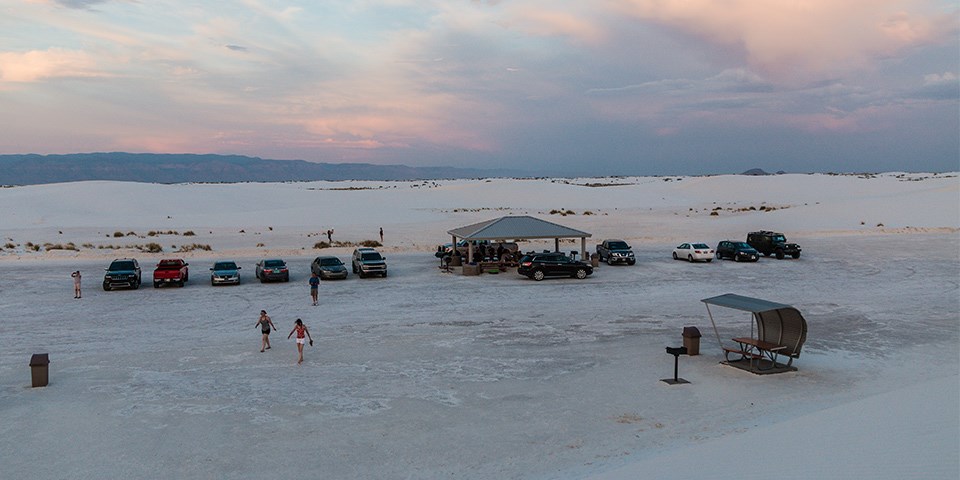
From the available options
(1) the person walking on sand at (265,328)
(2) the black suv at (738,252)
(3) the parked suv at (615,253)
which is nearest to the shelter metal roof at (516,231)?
(3) the parked suv at (615,253)

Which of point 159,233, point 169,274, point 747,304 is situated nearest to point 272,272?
point 169,274

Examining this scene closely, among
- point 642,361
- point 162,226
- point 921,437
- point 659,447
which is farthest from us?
point 162,226

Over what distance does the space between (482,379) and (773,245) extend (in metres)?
31.9

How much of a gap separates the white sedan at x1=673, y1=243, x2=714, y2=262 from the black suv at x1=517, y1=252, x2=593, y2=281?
353 inches

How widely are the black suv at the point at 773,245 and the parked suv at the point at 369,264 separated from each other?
927 inches

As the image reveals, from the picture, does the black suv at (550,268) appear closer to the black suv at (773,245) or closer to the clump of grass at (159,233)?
the black suv at (773,245)

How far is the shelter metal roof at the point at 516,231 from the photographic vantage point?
36.8 m

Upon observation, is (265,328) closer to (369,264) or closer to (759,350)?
(759,350)

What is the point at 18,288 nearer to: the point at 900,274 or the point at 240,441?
the point at 240,441

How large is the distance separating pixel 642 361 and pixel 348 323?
10014 millimetres

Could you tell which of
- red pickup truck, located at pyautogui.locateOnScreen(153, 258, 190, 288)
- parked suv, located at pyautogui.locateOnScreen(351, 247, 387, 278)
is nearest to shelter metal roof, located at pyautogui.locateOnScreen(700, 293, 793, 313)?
parked suv, located at pyautogui.locateOnScreen(351, 247, 387, 278)

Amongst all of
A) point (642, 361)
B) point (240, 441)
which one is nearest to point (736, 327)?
point (642, 361)

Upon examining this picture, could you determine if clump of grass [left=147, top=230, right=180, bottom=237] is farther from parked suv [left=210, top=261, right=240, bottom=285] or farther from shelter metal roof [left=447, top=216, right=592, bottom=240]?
shelter metal roof [left=447, top=216, right=592, bottom=240]

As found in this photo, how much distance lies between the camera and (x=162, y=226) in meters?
69.8
